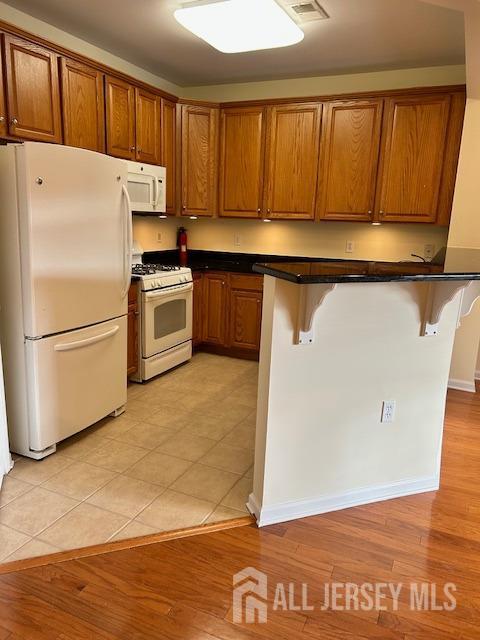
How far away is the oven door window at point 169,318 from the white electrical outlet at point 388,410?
6.84 ft

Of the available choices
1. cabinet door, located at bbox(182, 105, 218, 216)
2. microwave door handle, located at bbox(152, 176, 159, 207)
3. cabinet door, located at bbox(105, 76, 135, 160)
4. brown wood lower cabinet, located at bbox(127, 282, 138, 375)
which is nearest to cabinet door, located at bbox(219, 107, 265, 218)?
cabinet door, located at bbox(182, 105, 218, 216)

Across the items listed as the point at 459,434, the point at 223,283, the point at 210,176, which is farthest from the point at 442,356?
the point at 210,176

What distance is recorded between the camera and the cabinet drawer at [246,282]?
165 inches

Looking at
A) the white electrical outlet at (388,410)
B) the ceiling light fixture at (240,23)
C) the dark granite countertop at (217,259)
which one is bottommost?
the white electrical outlet at (388,410)

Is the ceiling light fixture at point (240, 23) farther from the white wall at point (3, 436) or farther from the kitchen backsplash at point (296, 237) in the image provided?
the white wall at point (3, 436)

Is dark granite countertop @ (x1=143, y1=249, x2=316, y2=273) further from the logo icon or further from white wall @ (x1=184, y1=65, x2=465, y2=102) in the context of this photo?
the logo icon

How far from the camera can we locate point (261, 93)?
169 inches

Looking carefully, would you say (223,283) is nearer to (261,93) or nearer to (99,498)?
(261,93)

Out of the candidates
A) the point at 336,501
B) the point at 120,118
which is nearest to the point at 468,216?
the point at 336,501

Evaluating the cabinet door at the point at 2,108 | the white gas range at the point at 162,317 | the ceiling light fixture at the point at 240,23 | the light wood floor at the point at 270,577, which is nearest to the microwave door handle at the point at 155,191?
the white gas range at the point at 162,317

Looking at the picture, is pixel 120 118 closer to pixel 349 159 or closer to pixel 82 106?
pixel 82 106

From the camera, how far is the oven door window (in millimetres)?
3693

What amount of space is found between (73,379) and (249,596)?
155 centimetres

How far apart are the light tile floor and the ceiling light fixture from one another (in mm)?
2444
